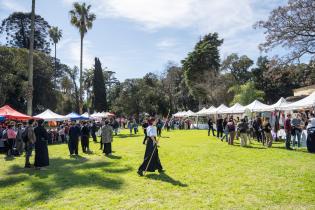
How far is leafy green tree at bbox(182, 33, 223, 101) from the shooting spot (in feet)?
196

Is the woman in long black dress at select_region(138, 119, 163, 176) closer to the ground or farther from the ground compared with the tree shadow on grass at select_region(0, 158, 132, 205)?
farther from the ground

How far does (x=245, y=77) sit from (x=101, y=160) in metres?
58.3

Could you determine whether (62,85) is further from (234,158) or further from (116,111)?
(234,158)

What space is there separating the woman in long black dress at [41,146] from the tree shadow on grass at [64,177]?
0.35m

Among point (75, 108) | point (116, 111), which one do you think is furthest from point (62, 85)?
point (116, 111)

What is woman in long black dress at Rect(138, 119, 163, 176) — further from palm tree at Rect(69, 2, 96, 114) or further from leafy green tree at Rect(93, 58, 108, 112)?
leafy green tree at Rect(93, 58, 108, 112)

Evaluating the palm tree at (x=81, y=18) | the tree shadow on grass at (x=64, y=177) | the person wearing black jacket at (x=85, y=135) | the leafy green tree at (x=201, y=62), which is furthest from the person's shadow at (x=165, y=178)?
the leafy green tree at (x=201, y=62)

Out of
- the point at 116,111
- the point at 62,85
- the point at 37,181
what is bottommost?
the point at 37,181

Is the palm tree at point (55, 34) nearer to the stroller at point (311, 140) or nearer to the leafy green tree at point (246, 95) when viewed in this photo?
the leafy green tree at point (246, 95)

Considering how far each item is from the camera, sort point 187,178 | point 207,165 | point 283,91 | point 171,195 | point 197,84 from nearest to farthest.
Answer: point 171,195 → point 187,178 → point 207,165 → point 197,84 → point 283,91

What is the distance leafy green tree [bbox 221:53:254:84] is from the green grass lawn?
180 ft

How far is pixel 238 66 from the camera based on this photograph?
68.1 m

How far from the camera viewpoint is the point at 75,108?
74.6 metres

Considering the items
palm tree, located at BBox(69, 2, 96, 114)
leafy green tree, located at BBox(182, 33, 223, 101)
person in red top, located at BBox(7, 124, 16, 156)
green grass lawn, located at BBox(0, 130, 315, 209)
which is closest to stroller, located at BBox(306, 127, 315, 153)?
green grass lawn, located at BBox(0, 130, 315, 209)
